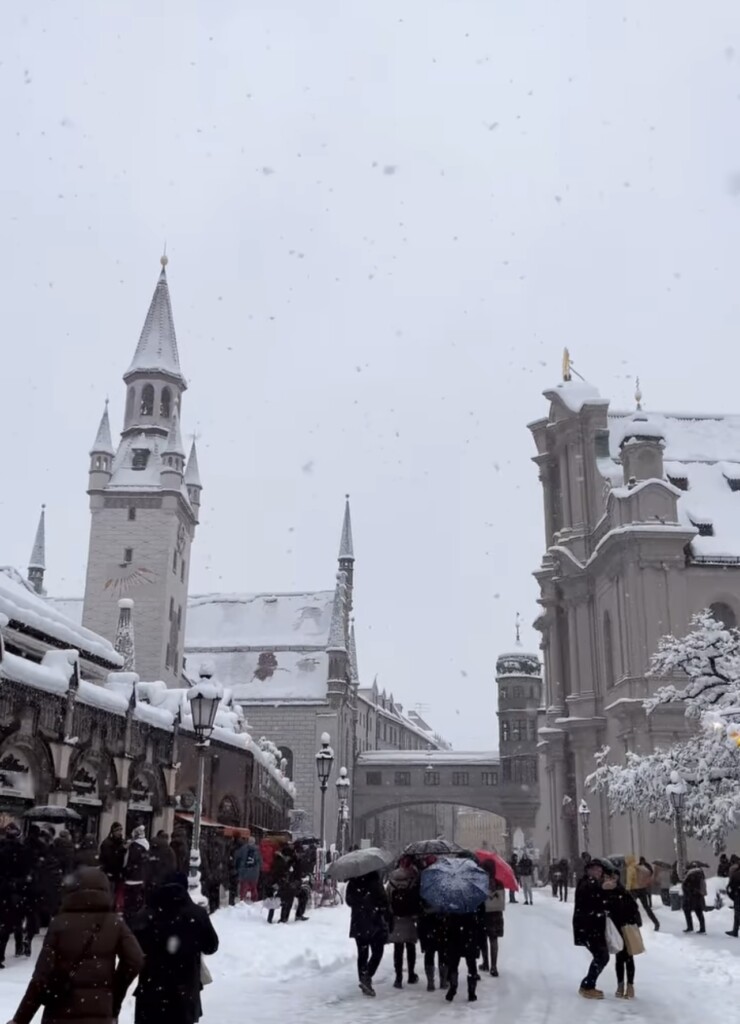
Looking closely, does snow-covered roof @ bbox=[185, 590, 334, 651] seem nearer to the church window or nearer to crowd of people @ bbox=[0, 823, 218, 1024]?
the church window

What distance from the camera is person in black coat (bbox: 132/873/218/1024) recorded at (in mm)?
6984

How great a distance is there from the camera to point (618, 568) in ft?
153

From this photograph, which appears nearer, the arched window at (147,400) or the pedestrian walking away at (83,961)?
the pedestrian walking away at (83,961)

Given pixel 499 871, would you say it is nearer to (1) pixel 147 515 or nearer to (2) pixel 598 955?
(2) pixel 598 955

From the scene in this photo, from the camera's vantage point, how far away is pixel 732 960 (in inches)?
662

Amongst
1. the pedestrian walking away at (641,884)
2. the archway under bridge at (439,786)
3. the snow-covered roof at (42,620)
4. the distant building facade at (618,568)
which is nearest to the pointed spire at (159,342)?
the distant building facade at (618,568)

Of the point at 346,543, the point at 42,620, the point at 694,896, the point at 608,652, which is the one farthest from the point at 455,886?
the point at 346,543

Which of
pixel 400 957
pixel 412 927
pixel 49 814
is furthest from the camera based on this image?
pixel 49 814

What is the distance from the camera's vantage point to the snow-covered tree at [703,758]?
99.9 ft

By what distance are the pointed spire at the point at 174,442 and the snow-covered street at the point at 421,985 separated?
160 feet

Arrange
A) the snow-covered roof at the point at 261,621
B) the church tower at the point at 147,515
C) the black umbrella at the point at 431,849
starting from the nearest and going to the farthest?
the black umbrella at the point at 431,849 < the church tower at the point at 147,515 < the snow-covered roof at the point at 261,621

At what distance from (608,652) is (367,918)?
38.2 metres

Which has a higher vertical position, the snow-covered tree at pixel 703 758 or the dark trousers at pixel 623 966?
the snow-covered tree at pixel 703 758

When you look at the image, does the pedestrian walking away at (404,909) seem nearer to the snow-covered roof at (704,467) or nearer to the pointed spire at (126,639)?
the pointed spire at (126,639)
